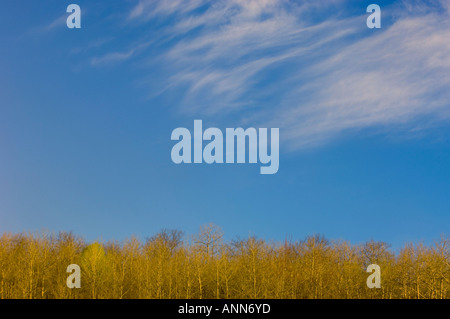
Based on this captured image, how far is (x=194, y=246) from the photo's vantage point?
72.1m

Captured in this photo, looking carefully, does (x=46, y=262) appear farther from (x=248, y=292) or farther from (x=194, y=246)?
(x=248, y=292)

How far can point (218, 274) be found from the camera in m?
65.8

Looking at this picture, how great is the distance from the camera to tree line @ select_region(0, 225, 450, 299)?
6594cm

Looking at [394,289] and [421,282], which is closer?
[421,282]

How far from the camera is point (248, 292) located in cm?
6278

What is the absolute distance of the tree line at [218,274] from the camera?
65.9 m

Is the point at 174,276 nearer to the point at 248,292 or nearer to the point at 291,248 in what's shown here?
the point at 248,292
